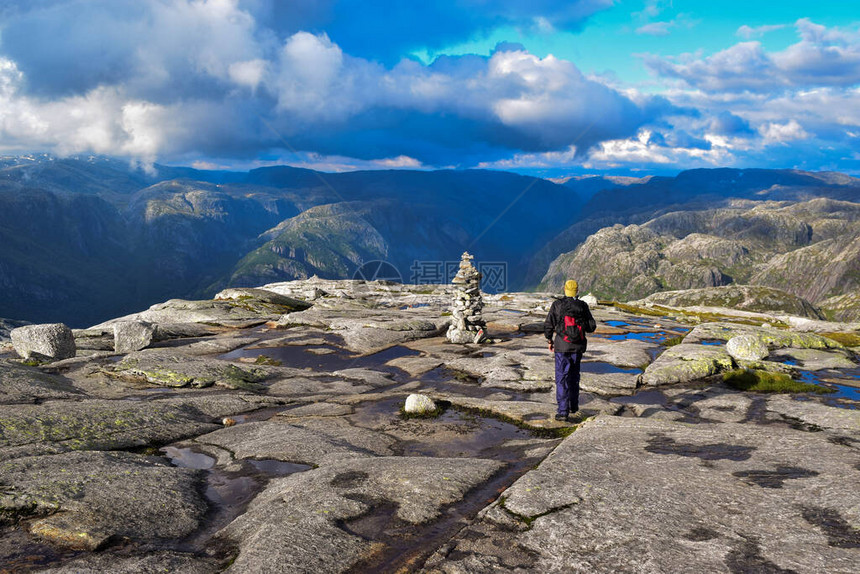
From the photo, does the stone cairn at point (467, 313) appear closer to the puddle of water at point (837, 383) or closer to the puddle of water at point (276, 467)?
the puddle of water at point (837, 383)

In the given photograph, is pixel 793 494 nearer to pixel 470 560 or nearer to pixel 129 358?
pixel 470 560

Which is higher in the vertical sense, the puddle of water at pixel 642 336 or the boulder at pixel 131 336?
the boulder at pixel 131 336

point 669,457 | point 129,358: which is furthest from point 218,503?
point 129,358

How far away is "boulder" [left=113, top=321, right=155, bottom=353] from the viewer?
48.4 m

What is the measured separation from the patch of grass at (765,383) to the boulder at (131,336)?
53.4 m

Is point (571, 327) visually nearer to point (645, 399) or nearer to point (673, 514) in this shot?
point (673, 514)

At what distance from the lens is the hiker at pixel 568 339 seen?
21.2 meters

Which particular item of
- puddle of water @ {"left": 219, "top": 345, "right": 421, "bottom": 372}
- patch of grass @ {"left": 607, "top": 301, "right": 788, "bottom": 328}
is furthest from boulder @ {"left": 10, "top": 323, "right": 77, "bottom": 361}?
patch of grass @ {"left": 607, "top": 301, "right": 788, "bottom": 328}

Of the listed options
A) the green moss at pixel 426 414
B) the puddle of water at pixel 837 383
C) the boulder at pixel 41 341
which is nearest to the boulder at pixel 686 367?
the puddle of water at pixel 837 383

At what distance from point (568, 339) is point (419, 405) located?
29.6 feet

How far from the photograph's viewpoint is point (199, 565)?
9.64 metres

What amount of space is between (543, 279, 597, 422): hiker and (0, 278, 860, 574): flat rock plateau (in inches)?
49.6

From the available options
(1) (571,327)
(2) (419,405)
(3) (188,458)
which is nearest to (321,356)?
(2) (419,405)

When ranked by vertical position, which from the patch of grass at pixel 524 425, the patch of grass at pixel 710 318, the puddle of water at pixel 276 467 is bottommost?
the patch of grass at pixel 710 318
